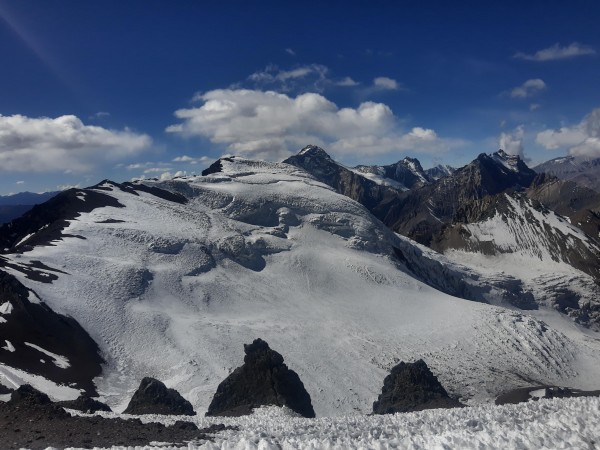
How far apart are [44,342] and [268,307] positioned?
108 feet

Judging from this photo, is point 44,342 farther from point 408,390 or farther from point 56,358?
point 408,390

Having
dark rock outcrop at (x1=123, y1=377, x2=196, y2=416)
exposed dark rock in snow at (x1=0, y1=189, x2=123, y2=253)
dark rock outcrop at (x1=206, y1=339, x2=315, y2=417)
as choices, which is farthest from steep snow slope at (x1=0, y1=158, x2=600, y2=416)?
dark rock outcrop at (x1=123, y1=377, x2=196, y2=416)

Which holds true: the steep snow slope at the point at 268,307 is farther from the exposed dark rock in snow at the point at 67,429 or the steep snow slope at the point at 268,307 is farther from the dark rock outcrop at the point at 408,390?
the exposed dark rock in snow at the point at 67,429

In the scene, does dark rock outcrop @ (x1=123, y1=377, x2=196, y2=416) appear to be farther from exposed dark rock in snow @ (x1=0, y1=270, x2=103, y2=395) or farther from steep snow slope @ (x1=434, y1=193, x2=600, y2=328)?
steep snow slope @ (x1=434, y1=193, x2=600, y2=328)

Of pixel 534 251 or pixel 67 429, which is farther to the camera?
pixel 534 251

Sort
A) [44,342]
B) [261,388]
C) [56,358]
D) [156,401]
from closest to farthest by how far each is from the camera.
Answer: [156,401]
[261,388]
[56,358]
[44,342]

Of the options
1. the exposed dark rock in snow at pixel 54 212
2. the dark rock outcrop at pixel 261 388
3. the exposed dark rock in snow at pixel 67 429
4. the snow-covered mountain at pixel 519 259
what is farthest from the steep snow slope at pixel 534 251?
the exposed dark rock in snow at pixel 67 429

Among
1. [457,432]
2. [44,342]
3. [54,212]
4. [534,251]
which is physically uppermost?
[54,212]

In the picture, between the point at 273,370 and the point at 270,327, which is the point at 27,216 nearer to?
the point at 270,327

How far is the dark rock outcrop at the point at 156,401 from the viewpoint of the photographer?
3188 centimetres

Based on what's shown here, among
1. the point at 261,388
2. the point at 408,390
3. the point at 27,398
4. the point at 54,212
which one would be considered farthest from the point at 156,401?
the point at 54,212

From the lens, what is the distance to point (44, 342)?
4656 centimetres

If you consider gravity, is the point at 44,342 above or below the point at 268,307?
below

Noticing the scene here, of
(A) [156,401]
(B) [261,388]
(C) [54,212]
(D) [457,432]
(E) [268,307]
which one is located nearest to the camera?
(D) [457,432]
